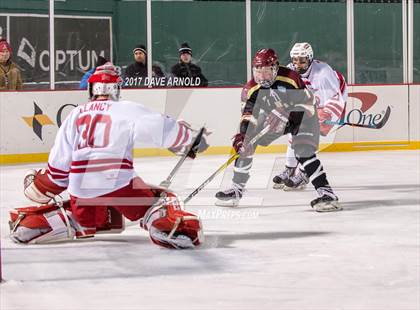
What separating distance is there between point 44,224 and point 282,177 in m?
3.23

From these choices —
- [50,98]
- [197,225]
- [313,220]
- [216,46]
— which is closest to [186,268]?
[197,225]

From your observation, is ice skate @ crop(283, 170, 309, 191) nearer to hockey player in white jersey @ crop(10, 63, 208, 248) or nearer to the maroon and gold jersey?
the maroon and gold jersey

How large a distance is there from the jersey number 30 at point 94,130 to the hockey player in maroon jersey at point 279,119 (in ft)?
5.67

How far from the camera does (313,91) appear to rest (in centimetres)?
883

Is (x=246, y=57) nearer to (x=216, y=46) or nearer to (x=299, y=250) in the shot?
(x=216, y=46)

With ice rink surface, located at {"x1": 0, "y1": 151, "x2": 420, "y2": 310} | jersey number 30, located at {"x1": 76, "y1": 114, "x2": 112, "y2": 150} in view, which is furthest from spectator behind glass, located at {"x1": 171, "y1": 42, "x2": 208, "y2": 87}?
jersey number 30, located at {"x1": 76, "y1": 114, "x2": 112, "y2": 150}

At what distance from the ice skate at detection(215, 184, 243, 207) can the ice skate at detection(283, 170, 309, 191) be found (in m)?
1.05

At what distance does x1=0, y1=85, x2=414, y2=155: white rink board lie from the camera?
37.1ft

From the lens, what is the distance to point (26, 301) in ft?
14.9

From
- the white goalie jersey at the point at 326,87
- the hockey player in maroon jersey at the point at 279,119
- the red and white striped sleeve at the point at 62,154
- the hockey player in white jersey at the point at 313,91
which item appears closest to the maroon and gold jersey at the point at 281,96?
the hockey player in maroon jersey at the point at 279,119

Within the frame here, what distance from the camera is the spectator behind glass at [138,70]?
1267 cm

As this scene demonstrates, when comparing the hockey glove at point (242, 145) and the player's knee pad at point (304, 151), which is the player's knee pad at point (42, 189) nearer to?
the hockey glove at point (242, 145)

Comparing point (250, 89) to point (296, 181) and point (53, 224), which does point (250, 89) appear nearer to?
point (296, 181)

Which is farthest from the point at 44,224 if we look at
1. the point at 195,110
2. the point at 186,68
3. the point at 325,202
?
the point at 186,68
